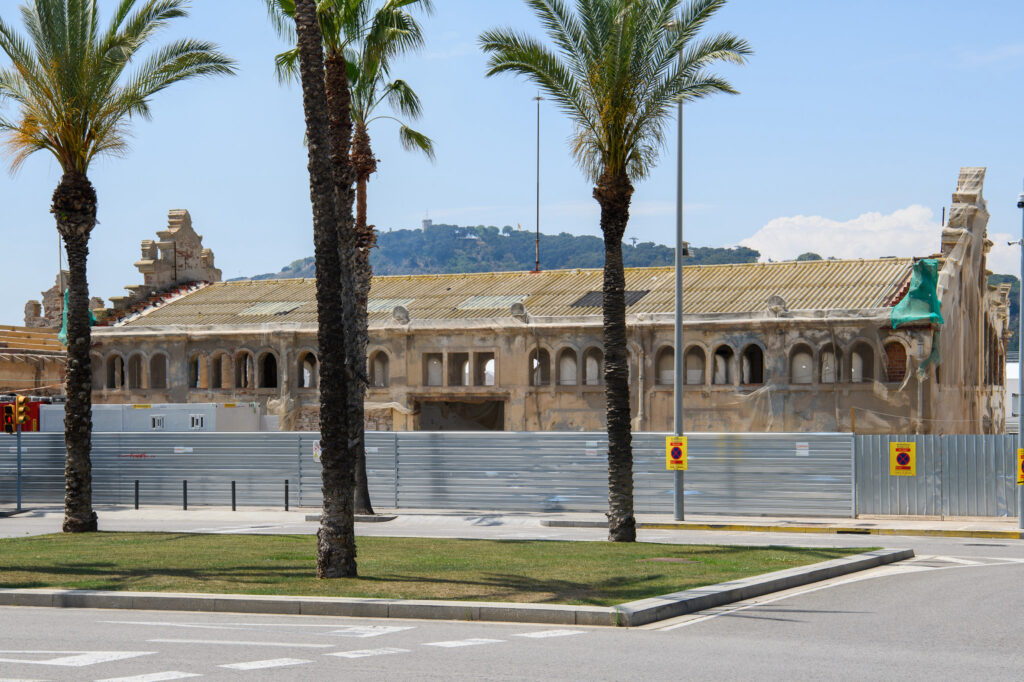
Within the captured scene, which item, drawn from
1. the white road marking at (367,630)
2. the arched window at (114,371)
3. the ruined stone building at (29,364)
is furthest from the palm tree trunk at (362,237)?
the ruined stone building at (29,364)

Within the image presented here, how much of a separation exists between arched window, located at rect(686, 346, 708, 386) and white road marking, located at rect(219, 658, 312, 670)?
34530mm

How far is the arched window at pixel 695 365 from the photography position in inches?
1726

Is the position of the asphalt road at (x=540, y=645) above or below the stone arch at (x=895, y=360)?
below

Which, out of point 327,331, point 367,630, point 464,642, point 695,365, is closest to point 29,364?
point 695,365

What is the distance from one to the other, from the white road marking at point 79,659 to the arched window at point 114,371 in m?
43.0

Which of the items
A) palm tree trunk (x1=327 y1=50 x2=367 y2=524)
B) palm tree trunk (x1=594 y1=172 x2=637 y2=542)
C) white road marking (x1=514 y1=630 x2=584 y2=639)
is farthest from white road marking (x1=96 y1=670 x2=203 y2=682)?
palm tree trunk (x1=594 y1=172 x2=637 y2=542)

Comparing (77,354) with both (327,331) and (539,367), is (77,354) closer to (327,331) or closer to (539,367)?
(327,331)

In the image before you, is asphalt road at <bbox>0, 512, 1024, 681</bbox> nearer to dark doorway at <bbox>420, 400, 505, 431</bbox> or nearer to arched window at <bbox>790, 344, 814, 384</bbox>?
arched window at <bbox>790, 344, 814, 384</bbox>

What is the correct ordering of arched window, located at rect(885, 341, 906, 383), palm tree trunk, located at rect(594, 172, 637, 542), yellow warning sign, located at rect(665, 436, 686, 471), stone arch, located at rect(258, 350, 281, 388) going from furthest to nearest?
stone arch, located at rect(258, 350, 281, 388)
arched window, located at rect(885, 341, 906, 383)
yellow warning sign, located at rect(665, 436, 686, 471)
palm tree trunk, located at rect(594, 172, 637, 542)

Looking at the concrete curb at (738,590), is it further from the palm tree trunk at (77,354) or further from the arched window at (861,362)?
the arched window at (861,362)

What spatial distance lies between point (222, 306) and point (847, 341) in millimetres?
27542

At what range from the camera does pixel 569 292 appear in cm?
4859

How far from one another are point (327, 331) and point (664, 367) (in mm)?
29059

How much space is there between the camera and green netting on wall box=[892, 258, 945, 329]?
130 feet
